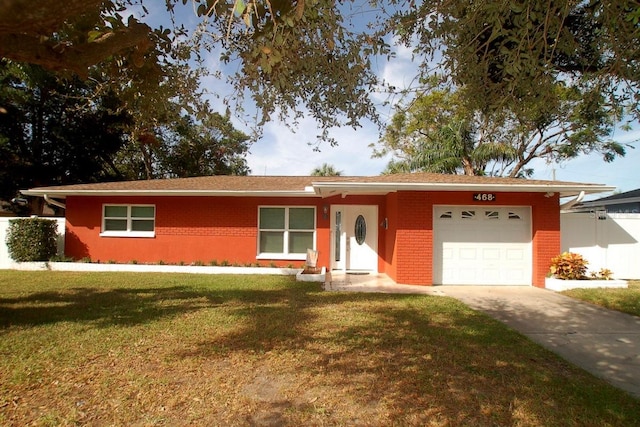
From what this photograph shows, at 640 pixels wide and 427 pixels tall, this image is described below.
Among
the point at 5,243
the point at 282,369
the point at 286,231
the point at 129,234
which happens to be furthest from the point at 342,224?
the point at 5,243

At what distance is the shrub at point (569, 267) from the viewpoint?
10.4m

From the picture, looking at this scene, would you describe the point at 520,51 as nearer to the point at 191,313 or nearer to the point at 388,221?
the point at 191,313

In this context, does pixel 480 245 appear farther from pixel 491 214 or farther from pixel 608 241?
pixel 608 241

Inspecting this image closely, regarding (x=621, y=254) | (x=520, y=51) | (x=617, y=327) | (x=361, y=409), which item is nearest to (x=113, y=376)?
(x=361, y=409)

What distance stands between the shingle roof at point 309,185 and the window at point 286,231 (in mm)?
869

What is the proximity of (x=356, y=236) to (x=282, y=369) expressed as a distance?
8990 millimetres

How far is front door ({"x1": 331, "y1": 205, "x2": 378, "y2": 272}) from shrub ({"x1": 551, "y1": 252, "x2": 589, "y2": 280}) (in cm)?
523

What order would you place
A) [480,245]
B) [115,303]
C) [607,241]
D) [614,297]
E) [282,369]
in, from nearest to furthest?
[282,369]
[115,303]
[614,297]
[480,245]
[607,241]

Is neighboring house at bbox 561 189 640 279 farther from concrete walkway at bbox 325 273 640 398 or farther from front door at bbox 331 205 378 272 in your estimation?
front door at bbox 331 205 378 272

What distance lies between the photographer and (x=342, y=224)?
13320mm

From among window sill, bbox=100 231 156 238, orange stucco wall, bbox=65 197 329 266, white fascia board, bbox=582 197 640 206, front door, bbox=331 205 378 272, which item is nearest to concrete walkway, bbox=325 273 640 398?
front door, bbox=331 205 378 272

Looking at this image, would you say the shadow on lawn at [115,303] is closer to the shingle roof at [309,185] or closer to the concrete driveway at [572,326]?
the shingle roof at [309,185]

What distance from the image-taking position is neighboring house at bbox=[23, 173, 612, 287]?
10.8 metres

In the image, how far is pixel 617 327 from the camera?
6.75 metres
